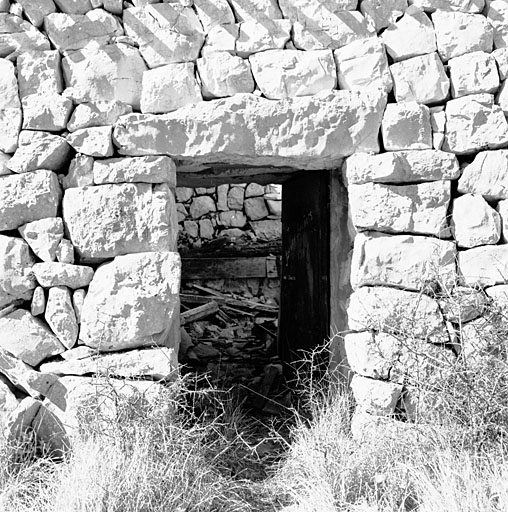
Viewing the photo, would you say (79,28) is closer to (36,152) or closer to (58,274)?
(36,152)

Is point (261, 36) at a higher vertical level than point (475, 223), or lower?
higher

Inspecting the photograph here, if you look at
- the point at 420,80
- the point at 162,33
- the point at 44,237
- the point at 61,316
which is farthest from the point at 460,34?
the point at 61,316

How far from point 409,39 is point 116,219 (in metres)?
2.05

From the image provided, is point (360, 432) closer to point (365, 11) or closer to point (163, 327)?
point (163, 327)

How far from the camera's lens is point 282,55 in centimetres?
409

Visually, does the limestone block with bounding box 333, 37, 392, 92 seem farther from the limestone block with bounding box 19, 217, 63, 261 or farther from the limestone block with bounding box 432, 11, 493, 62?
the limestone block with bounding box 19, 217, 63, 261

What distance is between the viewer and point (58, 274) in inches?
153

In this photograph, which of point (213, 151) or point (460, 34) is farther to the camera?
point (460, 34)

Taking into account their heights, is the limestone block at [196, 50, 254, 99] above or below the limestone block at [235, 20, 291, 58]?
below

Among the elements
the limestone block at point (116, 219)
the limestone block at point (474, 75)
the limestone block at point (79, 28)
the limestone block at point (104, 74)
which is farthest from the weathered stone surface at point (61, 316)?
the limestone block at point (474, 75)

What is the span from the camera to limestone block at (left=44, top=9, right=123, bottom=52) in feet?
13.2

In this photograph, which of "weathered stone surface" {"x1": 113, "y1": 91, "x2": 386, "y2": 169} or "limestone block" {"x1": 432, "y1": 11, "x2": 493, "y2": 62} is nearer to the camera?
"weathered stone surface" {"x1": 113, "y1": 91, "x2": 386, "y2": 169}

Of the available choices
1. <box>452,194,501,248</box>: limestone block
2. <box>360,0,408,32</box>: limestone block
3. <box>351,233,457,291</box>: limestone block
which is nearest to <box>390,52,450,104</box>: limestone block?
<box>360,0,408,32</box>: limestone block

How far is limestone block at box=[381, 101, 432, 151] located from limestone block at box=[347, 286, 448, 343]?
86 centimetres
